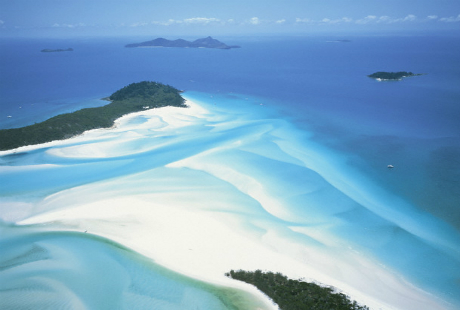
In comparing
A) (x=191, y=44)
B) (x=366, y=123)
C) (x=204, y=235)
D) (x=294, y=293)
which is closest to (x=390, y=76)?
(x=366, y=123)

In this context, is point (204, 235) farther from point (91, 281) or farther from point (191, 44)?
point (191, 44)

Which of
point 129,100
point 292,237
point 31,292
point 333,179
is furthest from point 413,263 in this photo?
point 129,100

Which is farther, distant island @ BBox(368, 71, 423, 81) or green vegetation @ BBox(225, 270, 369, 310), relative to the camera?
distant island @ BBox(368, 71, 423, 81)

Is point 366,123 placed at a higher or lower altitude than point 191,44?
lower

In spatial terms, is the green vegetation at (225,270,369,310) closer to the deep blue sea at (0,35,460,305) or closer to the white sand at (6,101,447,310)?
the white sand at (6,101,447,310)

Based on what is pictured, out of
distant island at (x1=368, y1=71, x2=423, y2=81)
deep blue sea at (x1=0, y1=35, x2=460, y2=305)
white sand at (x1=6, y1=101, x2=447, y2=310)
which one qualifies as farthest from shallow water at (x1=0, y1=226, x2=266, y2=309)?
distant island at (x1=368, y1=71, x2=423, y2=81)

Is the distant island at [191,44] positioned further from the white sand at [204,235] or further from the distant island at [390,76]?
the white sand at [204,235]

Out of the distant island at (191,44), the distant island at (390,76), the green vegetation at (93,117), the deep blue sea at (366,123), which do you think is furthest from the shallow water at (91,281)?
the distant island at (191,44)
